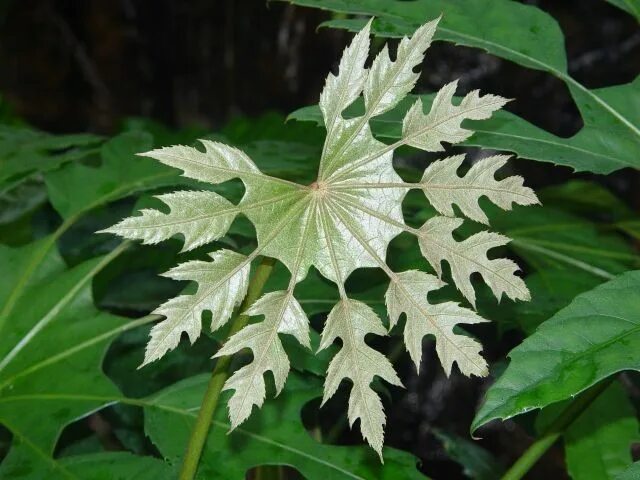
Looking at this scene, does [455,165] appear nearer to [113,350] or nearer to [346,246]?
[346,246]

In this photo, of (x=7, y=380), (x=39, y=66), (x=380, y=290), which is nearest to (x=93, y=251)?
(x=7, y=380)

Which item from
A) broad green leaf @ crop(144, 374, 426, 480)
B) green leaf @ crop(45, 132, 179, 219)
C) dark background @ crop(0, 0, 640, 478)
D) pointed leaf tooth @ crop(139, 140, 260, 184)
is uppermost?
pointed leaf tooth @ crop(139, 140, 260, 184)

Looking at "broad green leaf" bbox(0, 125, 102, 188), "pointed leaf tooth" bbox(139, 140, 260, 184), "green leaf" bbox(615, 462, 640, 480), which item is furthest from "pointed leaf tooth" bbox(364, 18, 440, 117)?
"broad green leaf" bbox(0, 125, 102, 188)

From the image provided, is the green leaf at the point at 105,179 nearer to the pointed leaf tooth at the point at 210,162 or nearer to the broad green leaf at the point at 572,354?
the pointed leaf tooth at the point at 210,162

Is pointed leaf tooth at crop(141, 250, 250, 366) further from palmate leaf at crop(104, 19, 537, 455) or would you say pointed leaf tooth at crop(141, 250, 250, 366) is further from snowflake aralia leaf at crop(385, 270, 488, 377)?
snowflake aralia leaf at crop(385, 270, 488, 377)

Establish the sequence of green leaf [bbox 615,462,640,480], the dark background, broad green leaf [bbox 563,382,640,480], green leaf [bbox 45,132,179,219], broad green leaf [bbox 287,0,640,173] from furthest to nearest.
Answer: the dark background → green leaf [bbox 45,132,179,219] → broad green leaf [bbox 563,382,640,480] → broad green leaf [bbox 287,0,640,173] → green leaf [bbox 615,462,640,480]

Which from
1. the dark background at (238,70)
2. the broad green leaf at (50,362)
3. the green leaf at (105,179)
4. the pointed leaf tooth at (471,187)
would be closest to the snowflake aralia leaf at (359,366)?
the pointed leaf tooth at (471,187)
